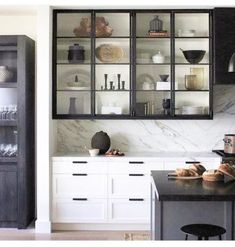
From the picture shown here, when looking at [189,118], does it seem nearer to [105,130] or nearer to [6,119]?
[105,130]

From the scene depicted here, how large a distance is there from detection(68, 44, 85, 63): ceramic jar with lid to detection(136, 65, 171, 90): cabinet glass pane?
0.69 meters

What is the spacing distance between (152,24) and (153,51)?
0.32 m

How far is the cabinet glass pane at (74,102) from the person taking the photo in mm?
4973

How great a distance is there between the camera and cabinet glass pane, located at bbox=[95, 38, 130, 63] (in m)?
4.98

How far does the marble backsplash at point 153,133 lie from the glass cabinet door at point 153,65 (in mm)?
346

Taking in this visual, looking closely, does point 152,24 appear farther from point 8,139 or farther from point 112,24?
point 8,139

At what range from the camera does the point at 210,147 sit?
206 inches

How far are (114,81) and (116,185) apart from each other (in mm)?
1247

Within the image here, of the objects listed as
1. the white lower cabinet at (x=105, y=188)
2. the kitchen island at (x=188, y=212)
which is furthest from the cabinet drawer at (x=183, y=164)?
the kitchen island at (x=188, y=212)

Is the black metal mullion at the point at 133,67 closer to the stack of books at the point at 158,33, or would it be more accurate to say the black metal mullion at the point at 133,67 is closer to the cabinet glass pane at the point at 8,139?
the stack of books at the point at 158,33

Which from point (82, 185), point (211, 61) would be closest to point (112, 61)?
point (211, 61)

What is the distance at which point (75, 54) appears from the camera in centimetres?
495
